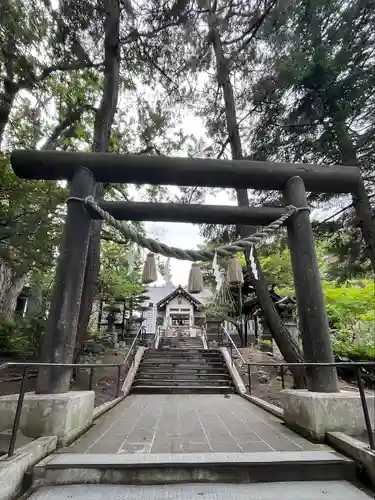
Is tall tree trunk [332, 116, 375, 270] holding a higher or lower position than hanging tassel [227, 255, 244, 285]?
higher

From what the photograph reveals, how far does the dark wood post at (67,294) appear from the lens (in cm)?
276

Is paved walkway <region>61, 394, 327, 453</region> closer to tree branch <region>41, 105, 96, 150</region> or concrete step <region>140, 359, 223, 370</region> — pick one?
concrete step <region>140, 359, 223, 370</region>

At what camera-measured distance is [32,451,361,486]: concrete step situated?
6.49 feet

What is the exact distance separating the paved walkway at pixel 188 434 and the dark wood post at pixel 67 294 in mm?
663

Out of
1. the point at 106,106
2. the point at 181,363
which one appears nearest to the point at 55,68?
the point at 106,106

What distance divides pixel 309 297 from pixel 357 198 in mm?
3008

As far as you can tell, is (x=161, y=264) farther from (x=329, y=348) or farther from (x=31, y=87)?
(x=329, y=348)

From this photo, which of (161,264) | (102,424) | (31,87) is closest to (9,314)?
(161,264)

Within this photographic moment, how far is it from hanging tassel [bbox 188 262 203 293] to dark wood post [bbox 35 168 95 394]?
5.17 feet

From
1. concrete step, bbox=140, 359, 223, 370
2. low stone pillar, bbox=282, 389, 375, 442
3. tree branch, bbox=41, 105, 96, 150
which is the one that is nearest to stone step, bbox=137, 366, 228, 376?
concrete step, bbox=140, 359, 223, 370

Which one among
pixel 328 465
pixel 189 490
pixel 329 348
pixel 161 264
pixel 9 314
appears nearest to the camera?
pixel 189 490

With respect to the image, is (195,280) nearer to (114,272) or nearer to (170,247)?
(170,247)

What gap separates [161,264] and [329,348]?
982 centimetres

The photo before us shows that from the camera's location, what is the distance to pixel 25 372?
2.14 m
